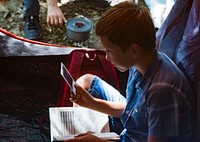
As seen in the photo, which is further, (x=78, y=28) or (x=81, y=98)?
(x=78, y=28)

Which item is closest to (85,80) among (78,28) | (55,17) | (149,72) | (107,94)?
(107,94)

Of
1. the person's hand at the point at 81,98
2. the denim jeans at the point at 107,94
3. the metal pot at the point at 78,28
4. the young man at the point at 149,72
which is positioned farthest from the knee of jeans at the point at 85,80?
the metal pot at the point at 78,28

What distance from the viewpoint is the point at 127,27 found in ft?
3.67

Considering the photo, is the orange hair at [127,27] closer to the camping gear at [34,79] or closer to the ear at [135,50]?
the ear at [135,50]

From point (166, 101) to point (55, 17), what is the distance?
135 cm

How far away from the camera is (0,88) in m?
1.88

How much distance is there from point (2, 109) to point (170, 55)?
87cm

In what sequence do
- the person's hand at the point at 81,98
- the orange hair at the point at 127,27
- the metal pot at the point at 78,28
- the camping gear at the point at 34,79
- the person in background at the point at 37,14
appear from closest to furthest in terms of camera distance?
the orange hair at the point at 127,27 → the person's hand at the point at 81,98 → the camping gear at the point at 34,79 → the metal pot at the point at 78,28 → the person in background at the point at 37,14

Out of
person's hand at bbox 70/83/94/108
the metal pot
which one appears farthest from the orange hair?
the metal pot

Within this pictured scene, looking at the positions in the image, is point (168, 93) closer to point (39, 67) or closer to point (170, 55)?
point (170, 55)

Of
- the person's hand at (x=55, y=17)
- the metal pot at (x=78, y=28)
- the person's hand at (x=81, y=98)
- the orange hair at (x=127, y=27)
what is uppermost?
the person's hand at (x=55, y=17)

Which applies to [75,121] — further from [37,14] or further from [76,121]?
[37,14]

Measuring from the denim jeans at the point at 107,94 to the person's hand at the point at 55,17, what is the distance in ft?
2.94

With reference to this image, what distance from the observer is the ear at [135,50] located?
3.73 feet
